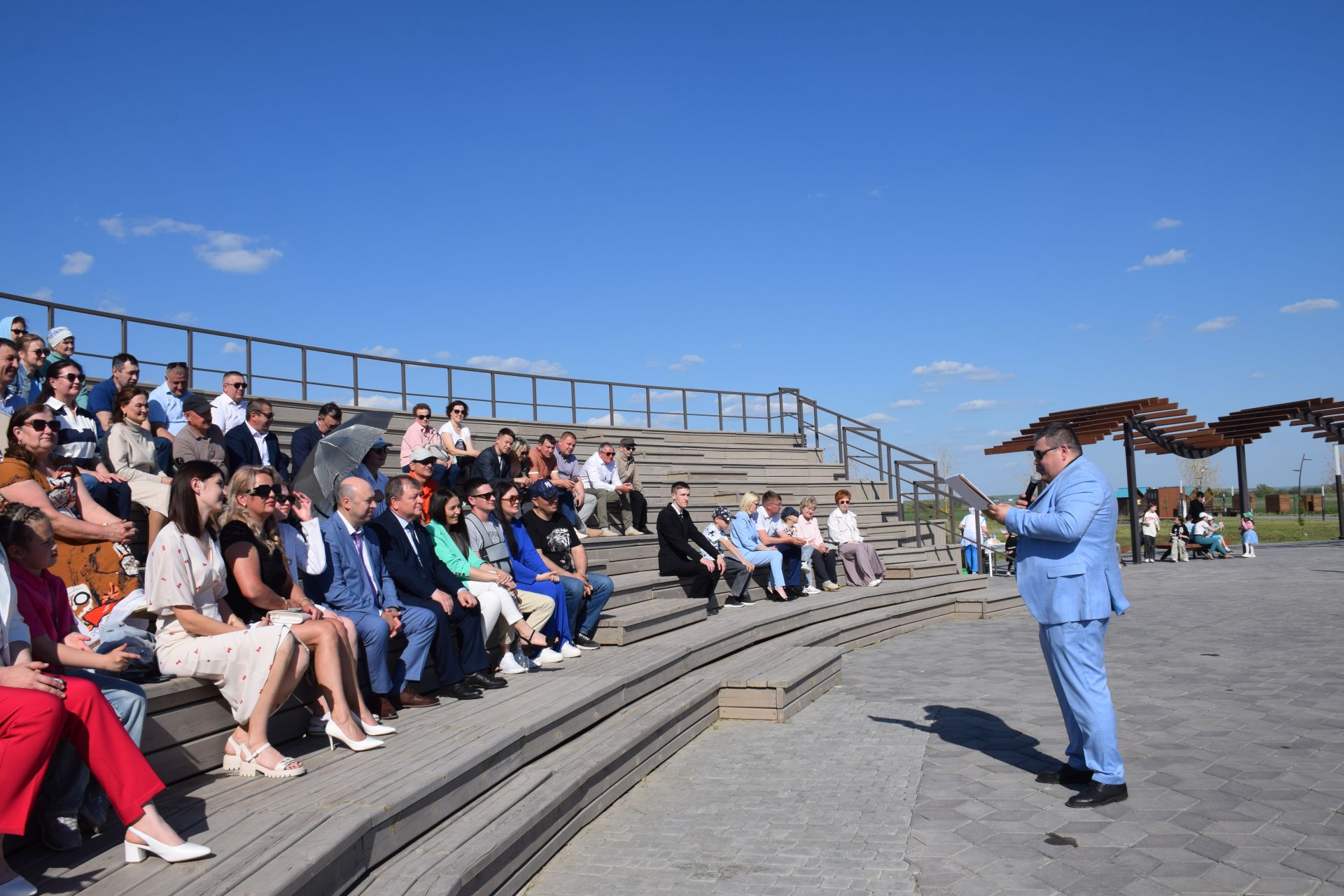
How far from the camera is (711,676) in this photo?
8.41m

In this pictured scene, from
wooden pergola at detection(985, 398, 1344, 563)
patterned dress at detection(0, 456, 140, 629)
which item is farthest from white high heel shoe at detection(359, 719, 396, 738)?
wooden pergola at detection(985, 398, 1344, 563)

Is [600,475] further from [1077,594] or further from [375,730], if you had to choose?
[1077,594]

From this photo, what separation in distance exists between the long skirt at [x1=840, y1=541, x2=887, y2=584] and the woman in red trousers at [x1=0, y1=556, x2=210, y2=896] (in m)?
13.0

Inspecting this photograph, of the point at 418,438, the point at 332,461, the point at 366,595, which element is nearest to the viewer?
the point at 366,595

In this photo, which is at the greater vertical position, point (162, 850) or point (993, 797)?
point (162, 850)

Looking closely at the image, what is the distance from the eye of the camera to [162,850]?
3527mm

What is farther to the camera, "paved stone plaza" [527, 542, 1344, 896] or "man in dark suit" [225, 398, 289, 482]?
"man in dark suit" [225, 398, 289, 482]

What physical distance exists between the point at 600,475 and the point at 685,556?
2.95 metres

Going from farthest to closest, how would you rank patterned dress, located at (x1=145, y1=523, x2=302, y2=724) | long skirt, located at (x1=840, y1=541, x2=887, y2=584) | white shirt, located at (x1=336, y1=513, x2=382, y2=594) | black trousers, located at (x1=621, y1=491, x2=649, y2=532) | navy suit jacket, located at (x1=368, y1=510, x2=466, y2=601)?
long skirt, located at (x1=840, y1=541, x2=887, y2=584)
black trousers, located at (x1=621, y1=491, x2=649, y2=532)
navy suit jacket, located at (x1=368, y1=510, x2=466, y2=601)
white shirt, located at (x1=336, y1=513, x2=382, y2=594)
patterned dress, located at (x1=145, y1=523, x2=302, y2=724)

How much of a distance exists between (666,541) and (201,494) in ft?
24.8

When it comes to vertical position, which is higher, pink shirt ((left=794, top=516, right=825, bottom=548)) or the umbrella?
the umbrella

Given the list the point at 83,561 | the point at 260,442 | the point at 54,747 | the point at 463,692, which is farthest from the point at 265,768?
the point at 260,442

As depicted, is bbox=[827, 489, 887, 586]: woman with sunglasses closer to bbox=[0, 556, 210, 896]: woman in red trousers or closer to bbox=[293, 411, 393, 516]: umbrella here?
bbox=[293, 411, 393, 516]: umbrella

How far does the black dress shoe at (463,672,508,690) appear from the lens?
711cm
